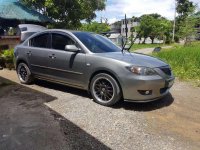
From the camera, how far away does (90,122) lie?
199 inches

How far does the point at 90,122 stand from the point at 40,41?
3.36 meters

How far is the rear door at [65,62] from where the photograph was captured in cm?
636

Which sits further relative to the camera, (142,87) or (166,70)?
(166,70)

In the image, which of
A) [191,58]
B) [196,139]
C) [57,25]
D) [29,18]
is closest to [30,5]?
[29,18]

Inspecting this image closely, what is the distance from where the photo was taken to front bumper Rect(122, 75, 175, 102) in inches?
217

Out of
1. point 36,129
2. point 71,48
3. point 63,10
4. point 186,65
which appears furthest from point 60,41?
point 63,10

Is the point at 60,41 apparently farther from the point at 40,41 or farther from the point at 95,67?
the point at 95,67

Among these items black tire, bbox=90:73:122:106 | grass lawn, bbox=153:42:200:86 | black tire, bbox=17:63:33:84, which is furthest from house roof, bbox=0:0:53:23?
black tire, bbox=90:73:122:106

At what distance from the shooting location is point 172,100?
22.2 feet

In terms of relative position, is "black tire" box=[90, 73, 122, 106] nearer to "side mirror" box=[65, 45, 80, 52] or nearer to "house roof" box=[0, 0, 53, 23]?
"side mirror" box=[65, 45, 80, 52]

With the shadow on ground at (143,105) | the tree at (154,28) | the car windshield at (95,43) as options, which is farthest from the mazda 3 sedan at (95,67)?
the tree at (154,28)

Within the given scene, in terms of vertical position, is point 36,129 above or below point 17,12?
below

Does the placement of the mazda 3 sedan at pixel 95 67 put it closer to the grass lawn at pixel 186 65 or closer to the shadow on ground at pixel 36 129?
the shadow on ground at pixel 36 129

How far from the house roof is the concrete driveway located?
13047mm
